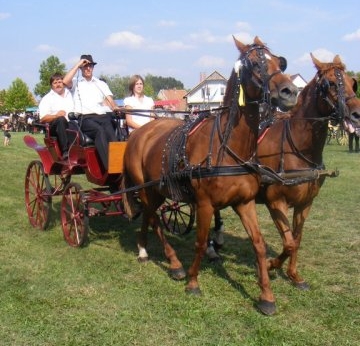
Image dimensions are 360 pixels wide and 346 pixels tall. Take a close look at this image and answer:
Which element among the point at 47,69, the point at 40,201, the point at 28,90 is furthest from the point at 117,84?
the point at 40,201

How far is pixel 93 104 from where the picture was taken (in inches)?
275

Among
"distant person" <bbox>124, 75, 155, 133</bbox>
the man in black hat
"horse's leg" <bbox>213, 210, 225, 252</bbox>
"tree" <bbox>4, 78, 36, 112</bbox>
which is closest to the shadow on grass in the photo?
"horse's leg" <bbox>213, 210, 225, 252</bbox>

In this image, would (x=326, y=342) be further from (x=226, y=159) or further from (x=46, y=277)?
(x=46, y=277)

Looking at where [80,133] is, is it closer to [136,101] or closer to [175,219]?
[136,101]

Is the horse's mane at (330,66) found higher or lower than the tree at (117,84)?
Result: lower

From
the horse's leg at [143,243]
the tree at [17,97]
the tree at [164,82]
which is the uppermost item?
the tree at [164,82]

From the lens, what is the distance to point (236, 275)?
5.46m

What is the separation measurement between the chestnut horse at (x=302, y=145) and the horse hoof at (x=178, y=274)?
0.96 m

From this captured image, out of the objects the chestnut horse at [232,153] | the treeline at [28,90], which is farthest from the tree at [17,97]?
the chestnut horse at [232,153]

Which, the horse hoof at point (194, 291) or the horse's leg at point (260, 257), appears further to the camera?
the horse hoof at point (194, 291)

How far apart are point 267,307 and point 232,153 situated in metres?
1.42

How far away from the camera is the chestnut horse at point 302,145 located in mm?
4609

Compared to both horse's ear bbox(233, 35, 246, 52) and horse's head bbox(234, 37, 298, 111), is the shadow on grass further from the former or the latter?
horse's ear bbox(233, 35, 246, 52)

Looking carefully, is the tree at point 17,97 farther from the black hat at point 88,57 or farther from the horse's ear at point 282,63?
the horse's ear at point 282,63
